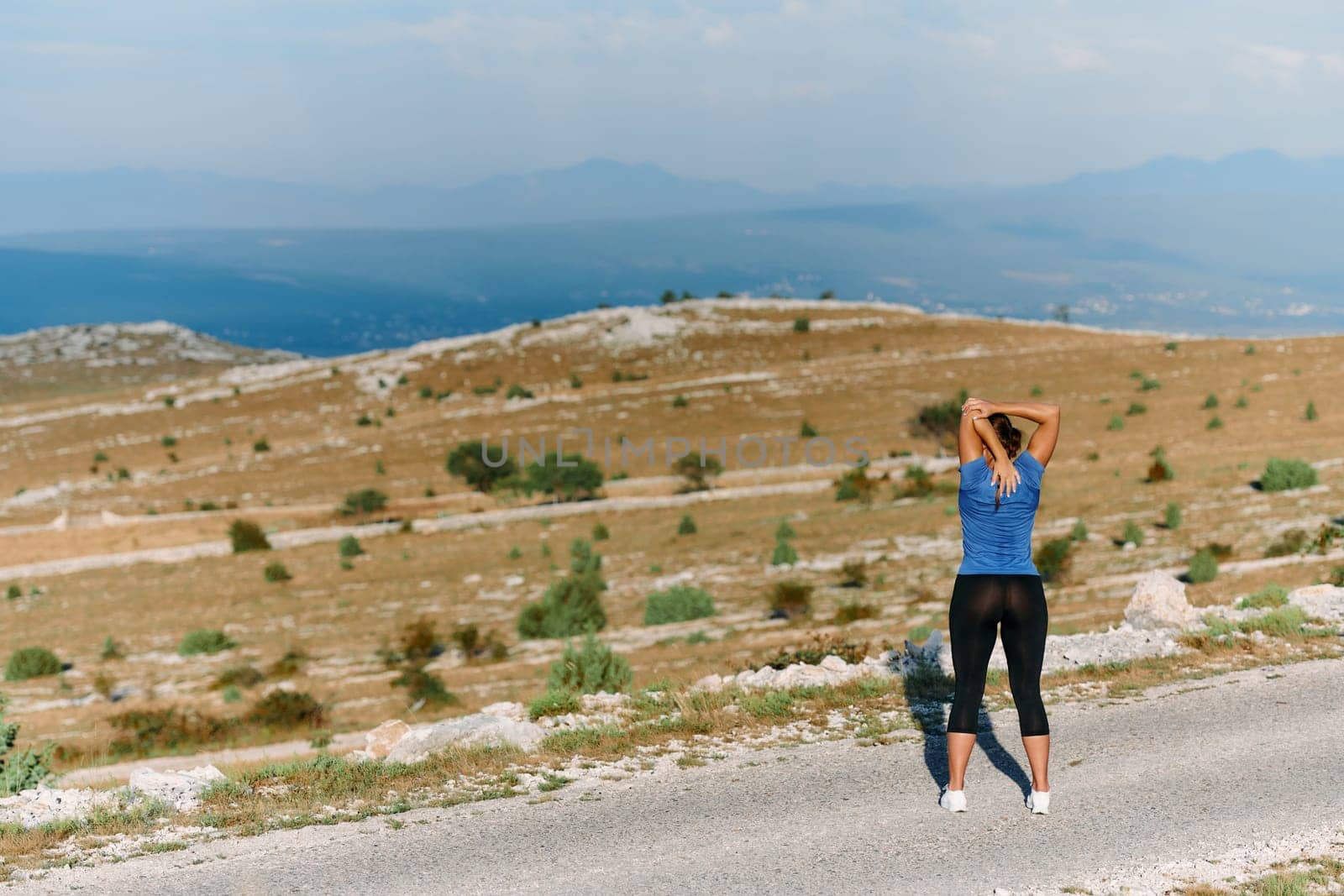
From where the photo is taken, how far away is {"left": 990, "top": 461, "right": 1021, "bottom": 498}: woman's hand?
23.6ft

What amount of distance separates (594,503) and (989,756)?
38.0 meters

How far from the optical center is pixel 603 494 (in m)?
49.8

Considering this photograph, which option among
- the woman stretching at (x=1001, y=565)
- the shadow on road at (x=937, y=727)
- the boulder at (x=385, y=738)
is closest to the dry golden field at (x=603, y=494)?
the shadow on road at (x=937, y=727)

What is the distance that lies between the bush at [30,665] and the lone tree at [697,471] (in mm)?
27289

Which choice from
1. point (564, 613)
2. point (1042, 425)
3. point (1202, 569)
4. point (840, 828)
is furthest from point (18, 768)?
point (1202, 569)

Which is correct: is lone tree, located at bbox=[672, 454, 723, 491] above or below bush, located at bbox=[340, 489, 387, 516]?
above

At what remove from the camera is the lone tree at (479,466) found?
178 ft

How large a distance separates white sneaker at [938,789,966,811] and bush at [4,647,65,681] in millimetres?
26105

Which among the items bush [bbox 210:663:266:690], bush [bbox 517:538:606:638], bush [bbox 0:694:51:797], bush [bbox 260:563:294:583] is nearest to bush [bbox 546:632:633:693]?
bush [bbox 0:694:51:797]

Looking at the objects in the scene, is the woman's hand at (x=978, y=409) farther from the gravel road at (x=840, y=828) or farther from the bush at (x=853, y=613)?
the bush at (x=853, y=613)

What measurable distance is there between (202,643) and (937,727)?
2376 cm

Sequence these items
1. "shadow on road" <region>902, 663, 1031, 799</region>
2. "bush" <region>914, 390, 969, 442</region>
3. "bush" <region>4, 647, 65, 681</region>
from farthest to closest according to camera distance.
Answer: "bush" <region>914, 390, 969, 442</region>, "bush" <region>4, 647, 65, 681</region>, "shadow on road" <region>902, 663, 1031, 799</region>

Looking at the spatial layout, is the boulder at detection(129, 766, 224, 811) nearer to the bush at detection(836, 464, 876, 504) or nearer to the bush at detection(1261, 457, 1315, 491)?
the bush at detection(1261, 457, 1315, 491)

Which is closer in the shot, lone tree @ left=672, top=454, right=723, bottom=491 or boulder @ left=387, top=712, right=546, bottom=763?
boulder @ left=387, top=712, right=546, bottom=763
